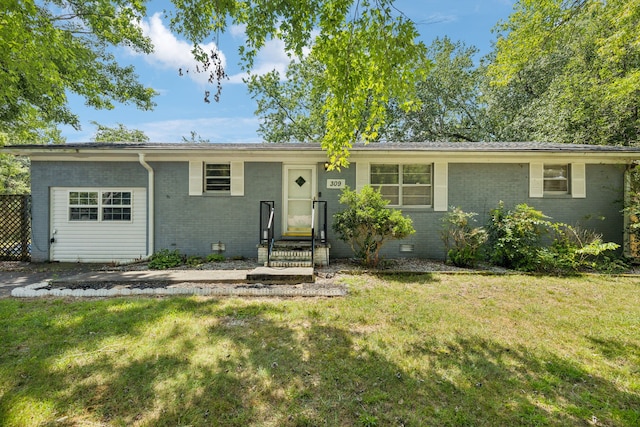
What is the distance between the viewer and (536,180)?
7.66 m

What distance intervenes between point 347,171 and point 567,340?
5.68m

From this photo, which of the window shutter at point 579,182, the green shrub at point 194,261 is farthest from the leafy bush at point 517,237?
the green shrub at point 194,261

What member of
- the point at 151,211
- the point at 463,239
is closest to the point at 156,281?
the point at 151,211

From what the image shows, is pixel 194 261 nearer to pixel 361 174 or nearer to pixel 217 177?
pixel 217 177

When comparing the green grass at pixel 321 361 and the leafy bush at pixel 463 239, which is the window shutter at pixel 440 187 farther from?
the green grass at pixel 321 361

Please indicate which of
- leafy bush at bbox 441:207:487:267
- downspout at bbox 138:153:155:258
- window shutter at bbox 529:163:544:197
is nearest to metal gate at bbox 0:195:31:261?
downspout at bbox 138:153:155:258

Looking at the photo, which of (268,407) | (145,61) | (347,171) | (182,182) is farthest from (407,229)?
(145,61)

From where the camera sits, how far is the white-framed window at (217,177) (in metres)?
7.96

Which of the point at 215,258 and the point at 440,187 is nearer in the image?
the point at 215,258

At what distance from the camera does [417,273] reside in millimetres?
6223

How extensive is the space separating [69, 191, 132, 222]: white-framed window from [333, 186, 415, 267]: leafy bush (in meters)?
6.14

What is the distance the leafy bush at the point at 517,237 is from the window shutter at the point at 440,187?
1.25 metres

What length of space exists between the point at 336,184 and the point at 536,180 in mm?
5537

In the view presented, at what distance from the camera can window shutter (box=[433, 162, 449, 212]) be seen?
305 inches
